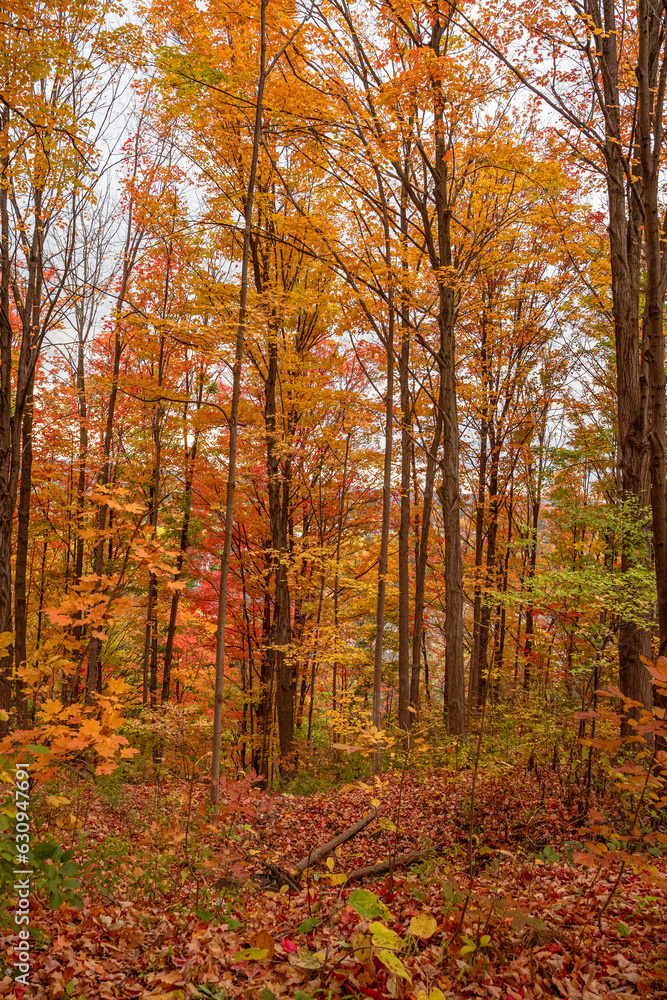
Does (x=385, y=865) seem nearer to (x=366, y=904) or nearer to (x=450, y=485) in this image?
(x=366, y=904)

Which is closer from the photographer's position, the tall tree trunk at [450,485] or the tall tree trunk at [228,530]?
the tall tree trunk at [228,530]

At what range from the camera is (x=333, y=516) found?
13227mm

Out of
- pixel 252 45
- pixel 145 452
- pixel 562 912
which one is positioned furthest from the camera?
pixel 145 452

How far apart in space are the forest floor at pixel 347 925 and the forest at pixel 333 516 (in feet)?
0.09

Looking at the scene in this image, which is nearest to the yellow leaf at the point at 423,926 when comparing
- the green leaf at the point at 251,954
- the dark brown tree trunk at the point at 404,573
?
the green leaf at the point at 251,954

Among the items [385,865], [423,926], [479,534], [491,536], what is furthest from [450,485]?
[423,926]

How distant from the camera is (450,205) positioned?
8.77m

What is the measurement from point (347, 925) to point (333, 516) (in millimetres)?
10177

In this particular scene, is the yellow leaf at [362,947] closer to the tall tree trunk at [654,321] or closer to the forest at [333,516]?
the forest at [333,516]

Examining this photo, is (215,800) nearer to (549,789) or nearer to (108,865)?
Answer: (108,865)

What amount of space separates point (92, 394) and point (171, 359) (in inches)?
77.3

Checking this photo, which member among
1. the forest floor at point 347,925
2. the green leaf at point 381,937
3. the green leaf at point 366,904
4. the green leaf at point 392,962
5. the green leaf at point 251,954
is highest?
the green leaf at point 366,904

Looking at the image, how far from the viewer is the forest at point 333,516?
301 centimetres

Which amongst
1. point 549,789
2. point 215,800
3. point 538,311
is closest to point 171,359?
point 538,311
